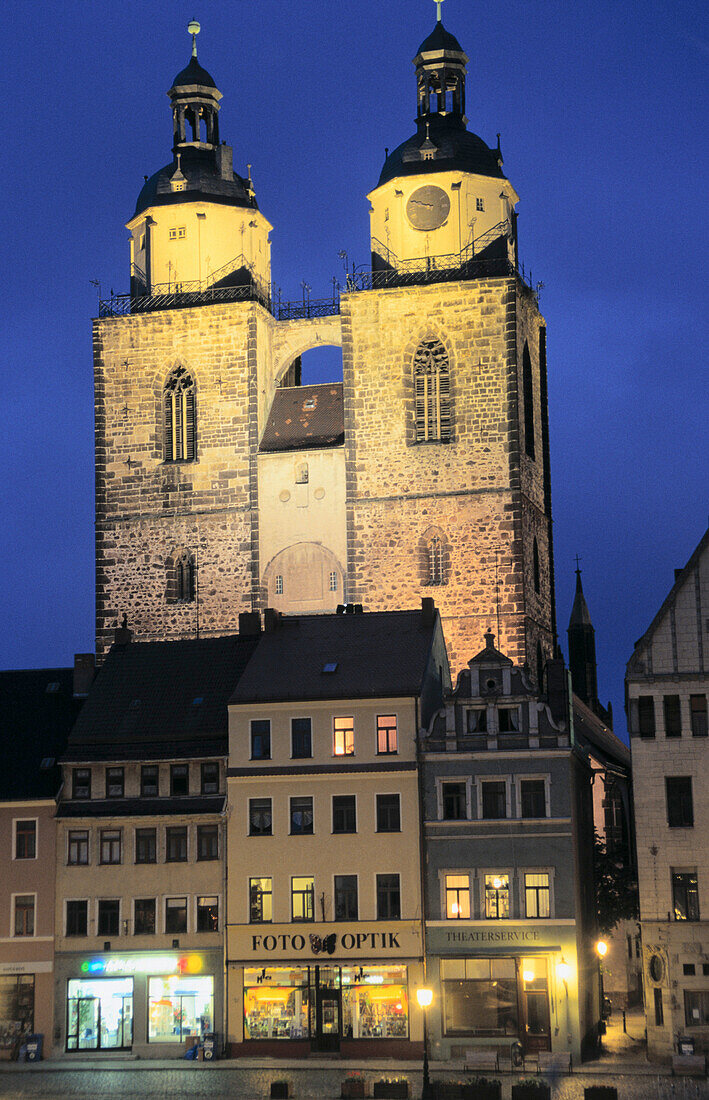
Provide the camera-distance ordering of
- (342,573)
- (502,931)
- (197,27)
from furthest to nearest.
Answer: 1. (197,27)
2. (342,573)
3. (502,931)

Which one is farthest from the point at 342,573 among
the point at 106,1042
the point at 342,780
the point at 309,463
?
the point at 106,1042

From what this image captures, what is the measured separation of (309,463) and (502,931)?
25.4 metres

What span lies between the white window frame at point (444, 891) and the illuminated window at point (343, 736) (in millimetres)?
4433

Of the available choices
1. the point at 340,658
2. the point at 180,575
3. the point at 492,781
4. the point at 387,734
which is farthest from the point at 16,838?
the point at 180,575

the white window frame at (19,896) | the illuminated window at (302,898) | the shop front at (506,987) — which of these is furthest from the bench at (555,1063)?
the white window frame at (19,896)

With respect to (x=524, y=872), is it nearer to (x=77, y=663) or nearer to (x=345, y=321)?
(x=77, y=663)

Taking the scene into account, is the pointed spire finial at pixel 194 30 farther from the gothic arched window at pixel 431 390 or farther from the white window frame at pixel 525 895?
the white window frame at pixel 525 895

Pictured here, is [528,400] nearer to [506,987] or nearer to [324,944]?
[324,944]

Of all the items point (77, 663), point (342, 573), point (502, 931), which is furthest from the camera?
point (342, 573)

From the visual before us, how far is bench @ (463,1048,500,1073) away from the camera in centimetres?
5759

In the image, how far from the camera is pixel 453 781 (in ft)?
204

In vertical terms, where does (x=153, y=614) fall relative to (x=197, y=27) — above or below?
below

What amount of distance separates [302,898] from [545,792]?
7400 mm

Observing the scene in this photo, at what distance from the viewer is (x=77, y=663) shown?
69.7 m
